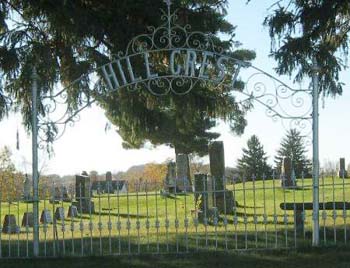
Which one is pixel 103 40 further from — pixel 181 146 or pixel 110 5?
pixel 181 146

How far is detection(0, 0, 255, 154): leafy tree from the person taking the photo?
11297 millimetres

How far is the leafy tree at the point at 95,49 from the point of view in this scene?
11.3 meters

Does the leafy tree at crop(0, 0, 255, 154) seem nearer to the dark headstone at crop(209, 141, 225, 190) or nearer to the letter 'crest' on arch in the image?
the letter 'crest' on arch

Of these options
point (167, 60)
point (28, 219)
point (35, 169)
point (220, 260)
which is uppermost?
point (167, 60)

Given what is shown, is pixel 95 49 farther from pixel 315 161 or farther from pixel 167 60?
pixel 315 161

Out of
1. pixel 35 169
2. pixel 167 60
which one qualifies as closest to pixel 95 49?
pixel 167 60

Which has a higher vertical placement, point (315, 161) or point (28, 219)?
point (315, 161)

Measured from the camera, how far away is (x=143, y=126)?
13398 millimetres

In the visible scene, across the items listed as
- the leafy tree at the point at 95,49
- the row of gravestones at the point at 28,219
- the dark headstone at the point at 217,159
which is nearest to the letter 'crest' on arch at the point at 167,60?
the leafy tree at the point at 95,49

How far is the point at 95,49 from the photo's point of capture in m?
12.2

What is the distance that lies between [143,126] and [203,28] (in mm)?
2609

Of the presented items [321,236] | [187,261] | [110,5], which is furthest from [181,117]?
[187,261]

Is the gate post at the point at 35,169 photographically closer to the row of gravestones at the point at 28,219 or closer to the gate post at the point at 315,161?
the row of gravestones at the point at 28,219

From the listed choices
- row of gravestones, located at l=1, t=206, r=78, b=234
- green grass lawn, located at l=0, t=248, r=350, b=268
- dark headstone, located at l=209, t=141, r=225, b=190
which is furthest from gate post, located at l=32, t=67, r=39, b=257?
dark headstone, located at l=209, t=141, r=225, b=190
